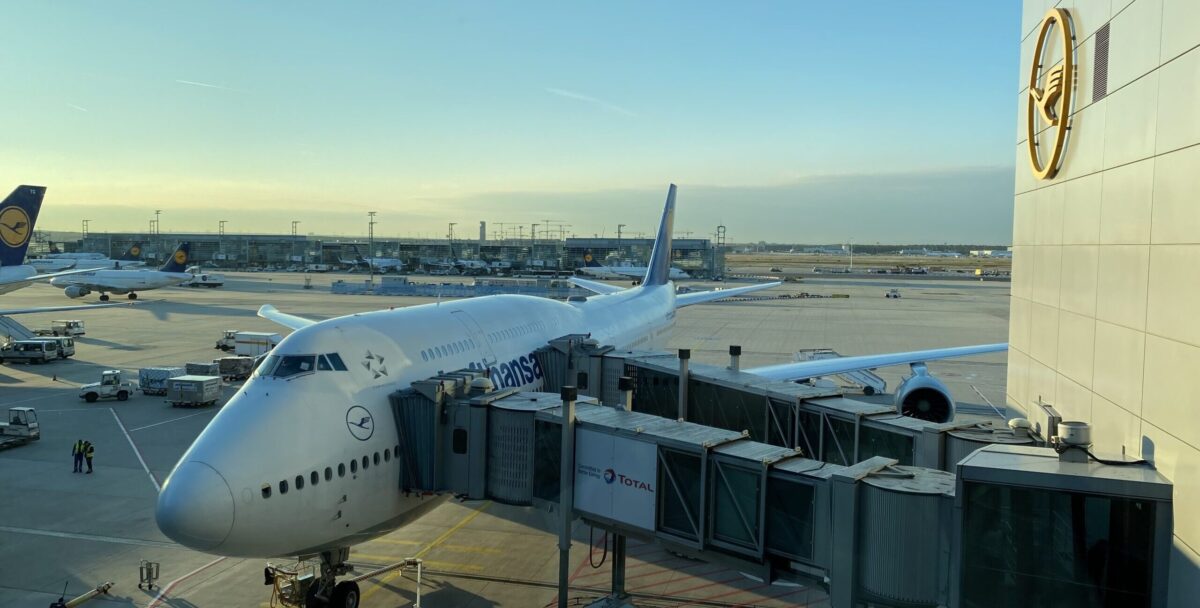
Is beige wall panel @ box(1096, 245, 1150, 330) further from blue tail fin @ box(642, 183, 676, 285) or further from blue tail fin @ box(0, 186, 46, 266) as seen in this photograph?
blue tail fin @ box(0, 186, 46, 266)

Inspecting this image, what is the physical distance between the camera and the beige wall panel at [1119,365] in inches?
423

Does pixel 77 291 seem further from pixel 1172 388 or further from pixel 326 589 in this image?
pixel 1172 388

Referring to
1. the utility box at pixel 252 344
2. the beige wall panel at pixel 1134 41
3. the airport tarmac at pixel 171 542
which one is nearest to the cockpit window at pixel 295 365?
the airport tarmac at pixel 171 542

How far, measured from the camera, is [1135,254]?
1086cm

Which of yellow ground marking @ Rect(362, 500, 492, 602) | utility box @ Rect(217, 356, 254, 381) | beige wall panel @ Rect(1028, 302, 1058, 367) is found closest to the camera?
beige wall panel @ Rect(1028, 302, 1058, 367)

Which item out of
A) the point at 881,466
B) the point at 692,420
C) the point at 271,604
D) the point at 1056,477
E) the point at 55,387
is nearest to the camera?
the point at 1056,477

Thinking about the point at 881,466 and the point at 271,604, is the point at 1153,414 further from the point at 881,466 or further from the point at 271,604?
the point at 271,604

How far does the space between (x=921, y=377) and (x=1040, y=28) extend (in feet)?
45.6

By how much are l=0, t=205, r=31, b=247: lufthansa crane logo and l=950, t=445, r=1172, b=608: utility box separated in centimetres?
5535

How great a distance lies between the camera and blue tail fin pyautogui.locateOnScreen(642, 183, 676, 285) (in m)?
46.4

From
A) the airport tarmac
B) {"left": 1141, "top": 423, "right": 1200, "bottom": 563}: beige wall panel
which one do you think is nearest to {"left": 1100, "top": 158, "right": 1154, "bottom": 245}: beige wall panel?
{"left": 1141, "top": 423, "right": 1200, "bottom": 563}: beige wall panel

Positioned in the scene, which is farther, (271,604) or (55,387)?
(55,387)

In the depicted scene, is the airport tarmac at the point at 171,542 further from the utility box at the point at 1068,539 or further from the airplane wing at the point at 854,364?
the airplane wing at the point at 854,364

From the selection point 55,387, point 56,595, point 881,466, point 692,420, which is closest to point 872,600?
point 881,466
